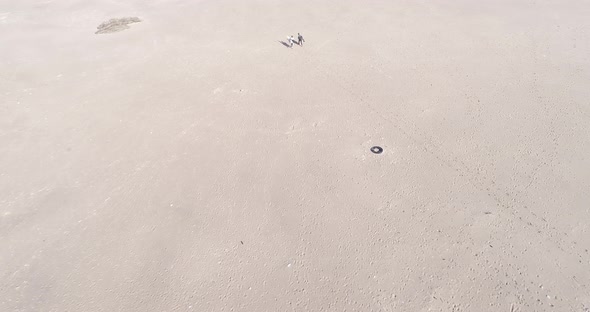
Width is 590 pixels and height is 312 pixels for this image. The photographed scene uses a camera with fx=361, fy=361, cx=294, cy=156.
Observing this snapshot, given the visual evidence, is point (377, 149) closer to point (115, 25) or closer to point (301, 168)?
point (301, 168)

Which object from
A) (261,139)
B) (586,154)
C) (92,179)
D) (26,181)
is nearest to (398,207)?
(261,139)

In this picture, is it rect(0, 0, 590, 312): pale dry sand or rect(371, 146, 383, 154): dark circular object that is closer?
rect(0, 0, 590, 312): pale dry sand

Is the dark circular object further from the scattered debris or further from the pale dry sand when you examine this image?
the scattered debris

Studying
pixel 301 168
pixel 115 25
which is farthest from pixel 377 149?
pixel 115 25

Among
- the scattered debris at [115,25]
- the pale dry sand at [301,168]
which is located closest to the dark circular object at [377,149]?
the pale dry sand at [301,168]

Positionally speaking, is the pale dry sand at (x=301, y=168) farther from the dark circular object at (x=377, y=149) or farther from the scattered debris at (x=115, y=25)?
the scattered debris at (x=115, y=25)

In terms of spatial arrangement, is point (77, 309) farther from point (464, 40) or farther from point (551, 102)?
point (464, 40)

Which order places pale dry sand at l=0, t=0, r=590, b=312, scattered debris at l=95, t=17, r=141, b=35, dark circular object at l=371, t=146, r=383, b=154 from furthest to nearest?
scattered debris at l=95, t=17, r=141, b=35, dark circular object at l=371, t=146, r=383, b=154, pale dry sand at l=0, t=0, r=590, b=312

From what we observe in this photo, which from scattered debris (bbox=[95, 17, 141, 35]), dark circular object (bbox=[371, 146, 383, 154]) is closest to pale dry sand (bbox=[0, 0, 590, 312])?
dark circular object (bbox=[371, 146, 383, 154])

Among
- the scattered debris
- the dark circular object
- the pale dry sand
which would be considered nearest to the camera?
the pale dry sand
